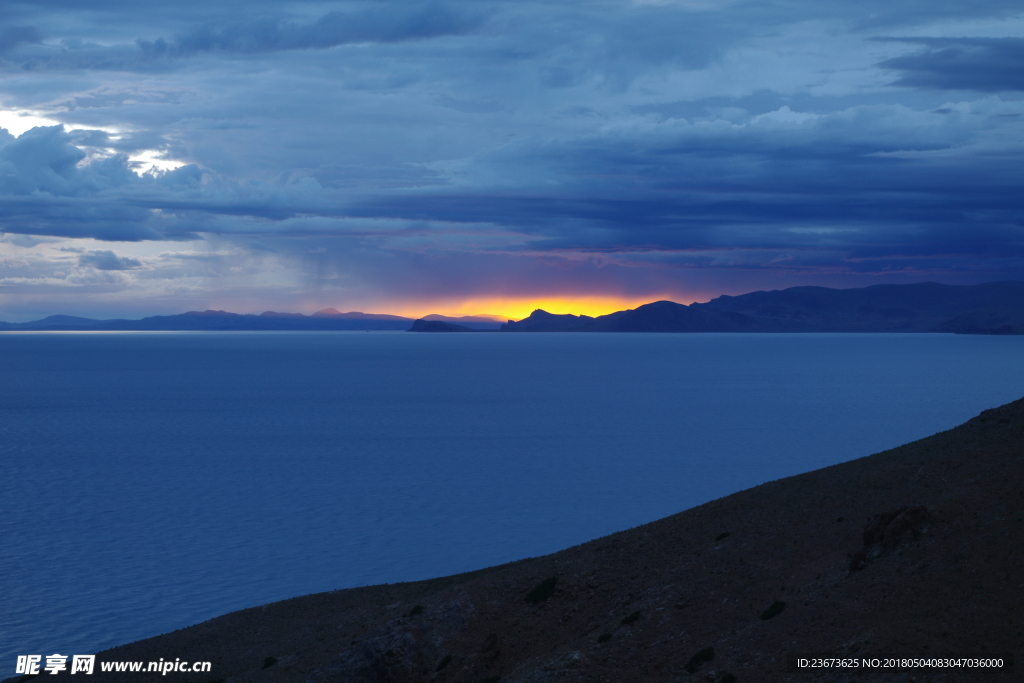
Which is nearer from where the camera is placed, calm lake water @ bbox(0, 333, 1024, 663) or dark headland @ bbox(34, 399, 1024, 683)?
dark headland @ bbox(34, 399, 1024, 683)

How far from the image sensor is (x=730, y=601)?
3297cm

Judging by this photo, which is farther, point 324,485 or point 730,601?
point 324,485

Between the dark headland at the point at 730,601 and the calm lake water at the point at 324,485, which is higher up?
the dark headland at the point at 730,601

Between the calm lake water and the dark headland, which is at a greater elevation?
the dark headland

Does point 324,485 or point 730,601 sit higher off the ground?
point 730,601

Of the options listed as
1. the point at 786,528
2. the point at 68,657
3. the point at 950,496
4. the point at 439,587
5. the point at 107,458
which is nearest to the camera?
the point at 950,496

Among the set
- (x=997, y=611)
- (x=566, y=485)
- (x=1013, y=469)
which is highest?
(x=1013, y=469)

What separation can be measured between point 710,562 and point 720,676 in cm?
1032

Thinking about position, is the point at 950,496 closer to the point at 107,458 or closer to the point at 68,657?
the point at 68,657

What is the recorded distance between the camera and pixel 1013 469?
36.5m

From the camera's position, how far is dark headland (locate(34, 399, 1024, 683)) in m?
27.6

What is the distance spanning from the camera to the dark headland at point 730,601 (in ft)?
90.6

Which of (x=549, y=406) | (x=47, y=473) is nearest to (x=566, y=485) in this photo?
(x=47, y=473)

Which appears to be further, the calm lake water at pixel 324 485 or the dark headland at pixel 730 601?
the calm lake water at pixel 324 485
